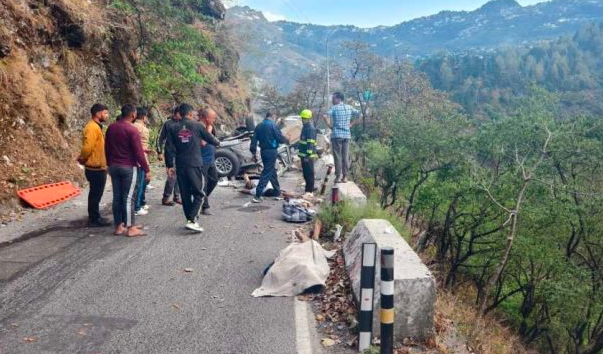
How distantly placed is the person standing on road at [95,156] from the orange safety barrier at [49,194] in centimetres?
164

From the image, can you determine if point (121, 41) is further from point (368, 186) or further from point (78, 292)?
point (78, 292)

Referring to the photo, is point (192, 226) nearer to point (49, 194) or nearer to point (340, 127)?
point (49, 194)

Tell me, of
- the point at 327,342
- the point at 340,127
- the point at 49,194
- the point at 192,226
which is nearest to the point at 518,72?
the point at 340,127

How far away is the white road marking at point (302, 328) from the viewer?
177 inches

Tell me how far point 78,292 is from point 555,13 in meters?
173

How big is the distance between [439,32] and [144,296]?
180m

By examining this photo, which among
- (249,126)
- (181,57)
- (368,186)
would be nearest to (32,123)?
(249,126)

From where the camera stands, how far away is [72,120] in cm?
1230

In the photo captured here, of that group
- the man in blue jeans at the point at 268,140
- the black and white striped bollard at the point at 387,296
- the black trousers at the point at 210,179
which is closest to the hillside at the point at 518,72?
the man in blue jeans at the point at 268,140

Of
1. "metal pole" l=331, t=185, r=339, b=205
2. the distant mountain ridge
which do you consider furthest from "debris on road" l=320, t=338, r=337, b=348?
the distant mountain ridge

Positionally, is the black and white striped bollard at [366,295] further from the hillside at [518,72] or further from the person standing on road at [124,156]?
the hillside at [518,72]

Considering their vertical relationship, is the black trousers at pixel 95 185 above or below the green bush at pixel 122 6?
below

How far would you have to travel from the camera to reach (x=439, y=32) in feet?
562

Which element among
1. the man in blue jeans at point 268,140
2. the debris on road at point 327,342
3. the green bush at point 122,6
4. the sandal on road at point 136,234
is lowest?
the debris on road at point 327,342
